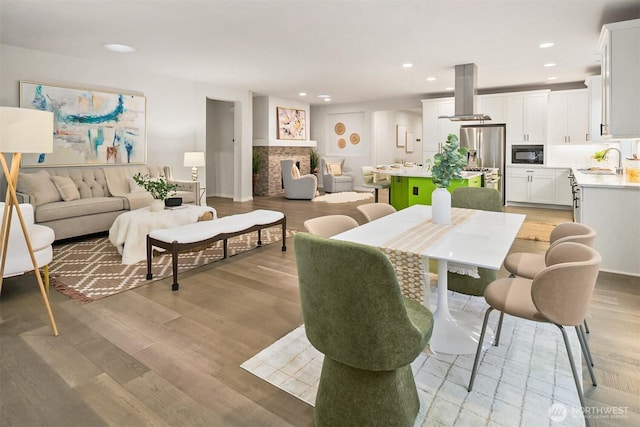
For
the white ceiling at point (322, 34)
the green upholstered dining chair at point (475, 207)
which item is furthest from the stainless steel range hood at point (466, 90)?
the green upholstered dining chair at point (475, 207)

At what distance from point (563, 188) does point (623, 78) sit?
4.32 m

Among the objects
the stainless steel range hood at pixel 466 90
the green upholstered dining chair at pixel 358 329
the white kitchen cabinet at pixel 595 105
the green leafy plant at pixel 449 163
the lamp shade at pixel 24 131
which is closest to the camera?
the green upholstered dining chair at pixel 358 329

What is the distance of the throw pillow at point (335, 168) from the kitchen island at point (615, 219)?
7384 millimetres

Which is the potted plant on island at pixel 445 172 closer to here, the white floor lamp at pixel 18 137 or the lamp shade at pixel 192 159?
the white floor lamp at pixel 18 137

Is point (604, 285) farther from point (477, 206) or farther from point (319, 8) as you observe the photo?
point (319, 8)

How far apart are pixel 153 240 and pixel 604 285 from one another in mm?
4085

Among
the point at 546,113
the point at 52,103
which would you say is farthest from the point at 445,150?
the point at 546,113

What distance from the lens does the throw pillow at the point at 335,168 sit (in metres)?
Answer: 10.7

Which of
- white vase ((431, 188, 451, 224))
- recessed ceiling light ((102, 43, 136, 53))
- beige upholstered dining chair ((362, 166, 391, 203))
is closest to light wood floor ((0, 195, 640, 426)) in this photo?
white vase ((431, 188, 451, 224))

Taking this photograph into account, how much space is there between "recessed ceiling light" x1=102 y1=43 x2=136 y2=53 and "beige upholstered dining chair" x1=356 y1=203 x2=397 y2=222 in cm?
402

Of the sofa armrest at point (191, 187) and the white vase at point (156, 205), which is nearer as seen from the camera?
the white vase at point (156, 205)

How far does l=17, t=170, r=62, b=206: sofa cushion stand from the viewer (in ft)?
15.3

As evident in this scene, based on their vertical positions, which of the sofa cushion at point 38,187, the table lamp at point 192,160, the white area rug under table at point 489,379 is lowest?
the white area rug under table at point 489,379

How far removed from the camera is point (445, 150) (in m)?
2.46
